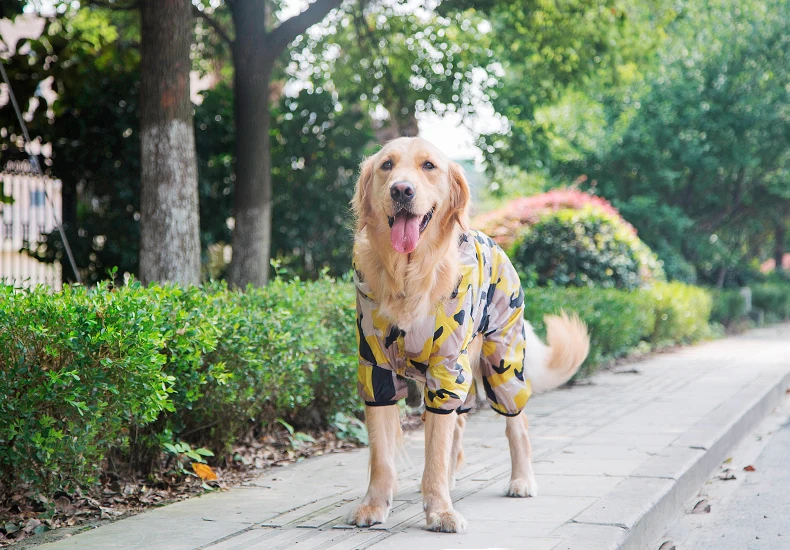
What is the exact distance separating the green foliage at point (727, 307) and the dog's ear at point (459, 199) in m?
15.2

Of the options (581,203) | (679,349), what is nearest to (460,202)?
(581,203)

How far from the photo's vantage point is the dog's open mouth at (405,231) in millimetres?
3834

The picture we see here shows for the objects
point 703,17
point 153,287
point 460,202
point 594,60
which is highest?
point 703,17

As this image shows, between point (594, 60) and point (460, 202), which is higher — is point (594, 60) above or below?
above

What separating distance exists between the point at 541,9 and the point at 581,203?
11.6 ft

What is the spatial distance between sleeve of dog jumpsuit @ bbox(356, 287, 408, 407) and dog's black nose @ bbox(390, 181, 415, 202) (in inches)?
21.6

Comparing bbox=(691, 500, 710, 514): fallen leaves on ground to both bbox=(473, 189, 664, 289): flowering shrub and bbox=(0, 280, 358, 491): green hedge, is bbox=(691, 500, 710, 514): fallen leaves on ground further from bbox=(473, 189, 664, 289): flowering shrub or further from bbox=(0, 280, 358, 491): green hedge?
bbox=(473, 189, 664, 289): flowering shrub

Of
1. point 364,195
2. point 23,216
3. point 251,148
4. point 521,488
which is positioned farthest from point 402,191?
point 23,216

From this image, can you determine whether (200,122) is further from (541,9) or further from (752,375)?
(752,375)

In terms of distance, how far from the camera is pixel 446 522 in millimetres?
3791

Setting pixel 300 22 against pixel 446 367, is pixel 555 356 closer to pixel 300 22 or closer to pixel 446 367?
pixel 446 367

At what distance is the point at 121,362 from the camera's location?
3990 millimetres

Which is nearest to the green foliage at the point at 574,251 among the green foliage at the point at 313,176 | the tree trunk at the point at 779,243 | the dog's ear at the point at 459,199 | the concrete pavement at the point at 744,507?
the green foliage at the point at 313,176

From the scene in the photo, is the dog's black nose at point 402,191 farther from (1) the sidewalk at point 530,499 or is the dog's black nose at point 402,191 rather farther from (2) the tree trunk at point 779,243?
(2) the tree trunk at point 779,243
